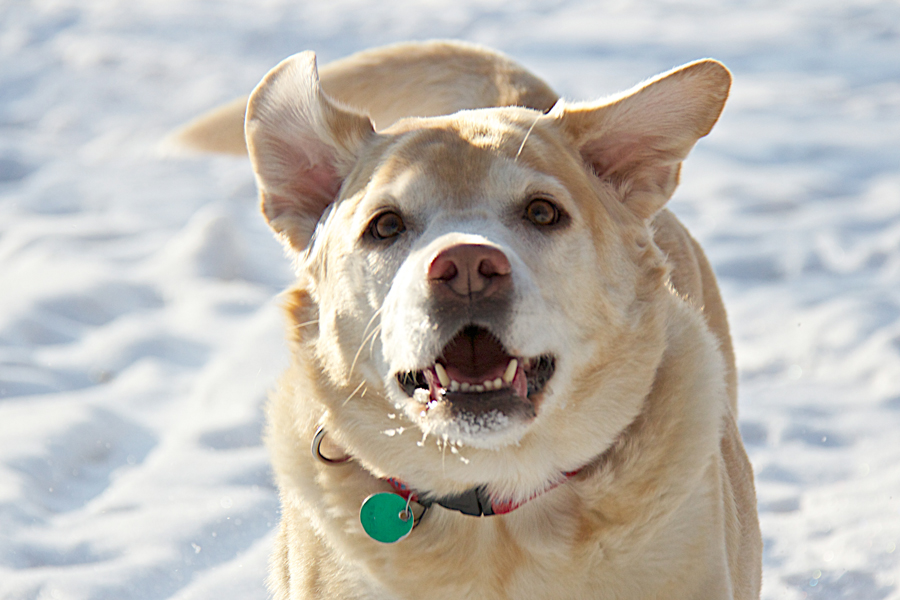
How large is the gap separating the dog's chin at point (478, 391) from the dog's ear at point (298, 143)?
768 millimetres

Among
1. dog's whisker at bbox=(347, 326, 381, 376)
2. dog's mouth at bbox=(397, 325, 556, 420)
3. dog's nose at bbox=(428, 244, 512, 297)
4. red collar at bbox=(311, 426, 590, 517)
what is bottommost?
red collar at bbox=(311, 426, 590, 517)

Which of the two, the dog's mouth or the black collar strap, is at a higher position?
the dog's mouth

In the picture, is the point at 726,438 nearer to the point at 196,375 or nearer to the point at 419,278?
the point at 419,278

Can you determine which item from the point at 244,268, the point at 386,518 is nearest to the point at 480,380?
the point at 386,518

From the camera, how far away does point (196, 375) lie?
4.82 m

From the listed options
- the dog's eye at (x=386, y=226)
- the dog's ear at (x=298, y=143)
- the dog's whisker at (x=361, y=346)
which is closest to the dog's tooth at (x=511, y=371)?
the dog's whisker at (x=361, y=346)

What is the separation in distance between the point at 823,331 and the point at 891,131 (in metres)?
3.31

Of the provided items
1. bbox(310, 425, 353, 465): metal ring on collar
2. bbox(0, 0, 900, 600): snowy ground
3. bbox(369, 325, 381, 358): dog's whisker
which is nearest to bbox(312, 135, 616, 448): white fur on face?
bbox(369, 325, 381, 358): dog's whisker

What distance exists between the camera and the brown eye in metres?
2.24

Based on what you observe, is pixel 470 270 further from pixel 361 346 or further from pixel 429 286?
pixel 361 346

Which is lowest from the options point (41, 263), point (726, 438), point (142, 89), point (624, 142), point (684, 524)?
point (142, 89)

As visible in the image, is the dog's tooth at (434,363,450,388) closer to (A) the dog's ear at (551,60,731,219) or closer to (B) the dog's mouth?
(B) the dog's mouth

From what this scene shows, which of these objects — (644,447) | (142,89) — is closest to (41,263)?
(142,89)

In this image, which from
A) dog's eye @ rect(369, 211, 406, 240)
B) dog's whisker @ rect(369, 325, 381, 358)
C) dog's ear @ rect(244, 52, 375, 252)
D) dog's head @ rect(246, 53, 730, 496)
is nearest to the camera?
dog's head @ rect(246, 53, 730, 496)
